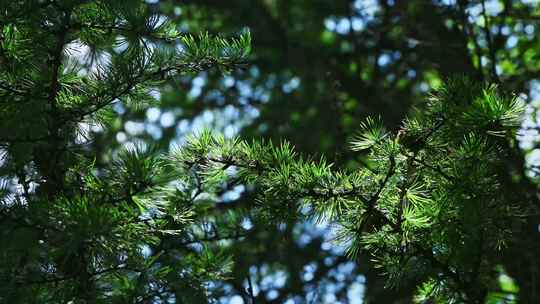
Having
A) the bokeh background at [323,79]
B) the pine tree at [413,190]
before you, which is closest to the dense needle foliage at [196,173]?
the pine tree at [413,190]

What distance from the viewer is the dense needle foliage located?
5.88 ft

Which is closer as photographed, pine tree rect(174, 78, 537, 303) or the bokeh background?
pine tree rect(174, 78, 537, 303)

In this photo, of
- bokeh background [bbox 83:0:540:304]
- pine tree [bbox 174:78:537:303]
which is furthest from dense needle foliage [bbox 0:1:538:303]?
bokeh background [bbox 83:0:540:304]

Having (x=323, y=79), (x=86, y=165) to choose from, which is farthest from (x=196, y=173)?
(x=323, y=79)

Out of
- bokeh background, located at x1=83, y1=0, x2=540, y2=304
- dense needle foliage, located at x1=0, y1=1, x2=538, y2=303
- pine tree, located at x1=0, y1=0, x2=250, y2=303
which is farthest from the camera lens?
bokeh background, located at x1=83, y1=0, x2=540, y2=304

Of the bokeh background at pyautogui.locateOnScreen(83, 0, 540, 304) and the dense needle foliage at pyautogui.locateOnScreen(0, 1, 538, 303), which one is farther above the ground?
the bokeh background at pyautogui.locateOnScreen(83, 0, 540, 304)

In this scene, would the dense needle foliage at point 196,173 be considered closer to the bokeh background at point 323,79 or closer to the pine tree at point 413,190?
the pine tree at point 413,190

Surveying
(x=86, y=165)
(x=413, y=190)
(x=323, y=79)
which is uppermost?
(x=323, y=79)

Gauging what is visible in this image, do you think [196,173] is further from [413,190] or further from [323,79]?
[323,79]

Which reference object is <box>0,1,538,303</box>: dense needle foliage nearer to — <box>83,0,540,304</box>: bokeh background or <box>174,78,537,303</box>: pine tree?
<box>174,78,537,303</box>: pine tree

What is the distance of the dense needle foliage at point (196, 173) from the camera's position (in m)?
1.79

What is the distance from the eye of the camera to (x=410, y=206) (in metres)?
1.98

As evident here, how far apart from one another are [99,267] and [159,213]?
0.65 ft

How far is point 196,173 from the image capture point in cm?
203
